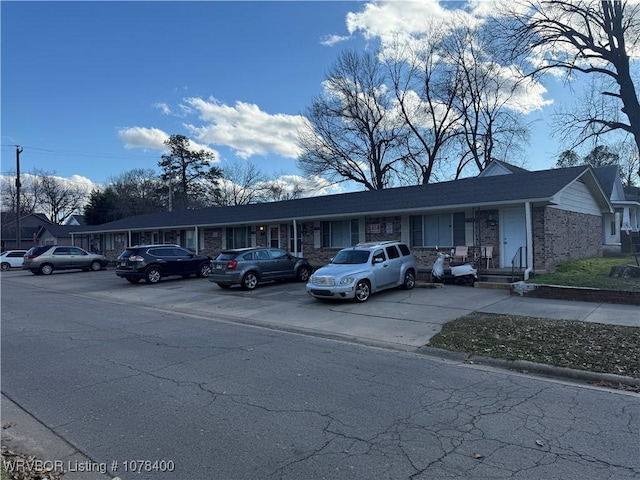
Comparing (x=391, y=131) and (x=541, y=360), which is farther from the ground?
(x=391, y=131)

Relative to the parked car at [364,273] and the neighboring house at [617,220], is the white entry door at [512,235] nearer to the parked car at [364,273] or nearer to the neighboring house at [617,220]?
the parked car at [364,273]

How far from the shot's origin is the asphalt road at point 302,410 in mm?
3596

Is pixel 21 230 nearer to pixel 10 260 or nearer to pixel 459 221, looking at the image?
pixel 10 260

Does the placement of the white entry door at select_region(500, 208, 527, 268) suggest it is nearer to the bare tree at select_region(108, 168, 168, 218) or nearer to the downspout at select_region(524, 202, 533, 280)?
the downspout at select_region(524, 202, 533, 280)

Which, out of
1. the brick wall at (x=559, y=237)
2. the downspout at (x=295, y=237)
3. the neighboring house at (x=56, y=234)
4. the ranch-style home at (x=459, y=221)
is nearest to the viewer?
the brick wall at (x=559, y=237)

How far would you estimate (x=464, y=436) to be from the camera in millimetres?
4105

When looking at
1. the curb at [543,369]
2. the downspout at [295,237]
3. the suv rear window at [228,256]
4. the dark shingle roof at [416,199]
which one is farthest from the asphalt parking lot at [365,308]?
the downspout at [295,237]

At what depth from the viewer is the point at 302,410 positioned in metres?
4.73

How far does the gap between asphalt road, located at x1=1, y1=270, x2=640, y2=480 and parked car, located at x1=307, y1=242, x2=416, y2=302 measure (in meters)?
3.94

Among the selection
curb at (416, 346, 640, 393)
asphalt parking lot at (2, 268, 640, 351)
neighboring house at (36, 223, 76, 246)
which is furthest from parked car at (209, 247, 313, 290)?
neighboring house at (36, 223, 76, 246)

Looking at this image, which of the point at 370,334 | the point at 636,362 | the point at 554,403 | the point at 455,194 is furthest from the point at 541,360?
the point at 455,194

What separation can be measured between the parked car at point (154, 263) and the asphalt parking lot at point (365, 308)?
2209 millimetres

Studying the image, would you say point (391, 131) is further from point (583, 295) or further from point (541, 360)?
point (541, 360)

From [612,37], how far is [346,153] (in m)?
22.7
